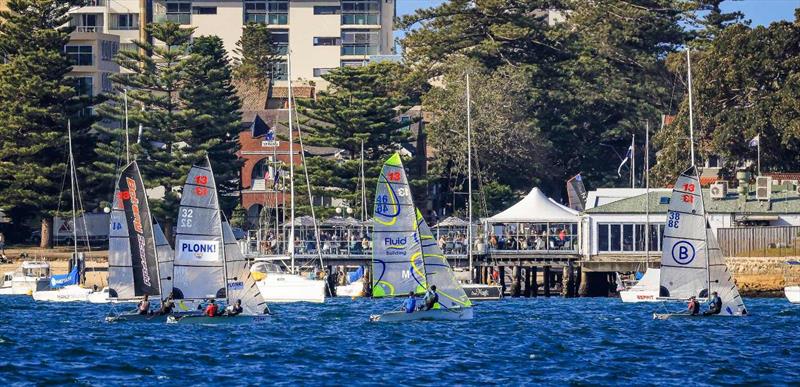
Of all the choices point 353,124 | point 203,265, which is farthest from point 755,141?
point 203,265

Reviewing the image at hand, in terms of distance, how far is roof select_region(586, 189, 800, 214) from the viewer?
86125 millimetres

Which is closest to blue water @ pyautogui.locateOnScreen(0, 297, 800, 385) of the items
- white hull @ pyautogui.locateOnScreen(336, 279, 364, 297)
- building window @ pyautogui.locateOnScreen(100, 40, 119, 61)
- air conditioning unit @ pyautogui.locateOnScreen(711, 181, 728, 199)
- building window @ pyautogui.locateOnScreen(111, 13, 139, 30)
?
white hull @ pyautogui.locateOnScreen(336, 279, 364, 297)

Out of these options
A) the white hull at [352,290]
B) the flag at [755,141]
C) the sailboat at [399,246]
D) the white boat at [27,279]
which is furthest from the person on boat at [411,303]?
the flag at [755,141]

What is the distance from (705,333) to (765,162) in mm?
39273

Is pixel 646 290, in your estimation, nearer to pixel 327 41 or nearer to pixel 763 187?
pixel 763 187

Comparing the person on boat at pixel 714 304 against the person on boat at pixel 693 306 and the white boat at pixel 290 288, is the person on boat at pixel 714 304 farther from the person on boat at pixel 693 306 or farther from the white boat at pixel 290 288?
the white boat at pixel 290 288

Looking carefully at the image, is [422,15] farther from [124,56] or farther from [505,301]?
[505,301]

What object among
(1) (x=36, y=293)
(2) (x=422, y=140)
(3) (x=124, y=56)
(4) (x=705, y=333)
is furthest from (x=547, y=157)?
(4) (x=705, y=333)

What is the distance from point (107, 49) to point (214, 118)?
24.8 m

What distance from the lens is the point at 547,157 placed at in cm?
11125

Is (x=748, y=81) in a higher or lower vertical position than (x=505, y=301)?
higher

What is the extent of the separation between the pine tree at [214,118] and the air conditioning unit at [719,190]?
94.3 feet

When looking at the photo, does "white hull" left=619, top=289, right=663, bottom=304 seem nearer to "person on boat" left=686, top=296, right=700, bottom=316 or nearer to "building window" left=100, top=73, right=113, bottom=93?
"person on boat" left=686, top=296, right=700, bottom=316

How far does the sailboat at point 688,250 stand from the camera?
200 ft
